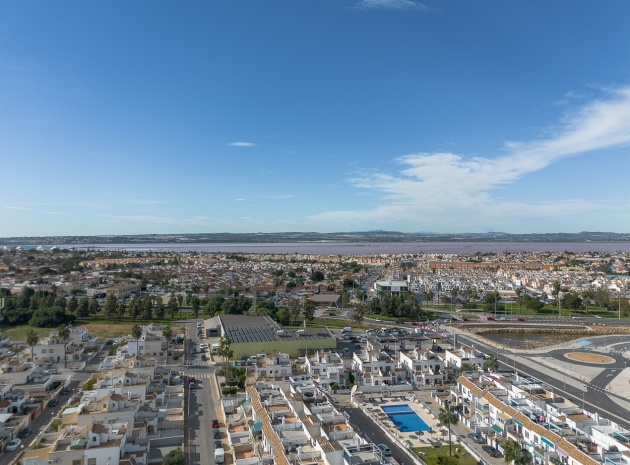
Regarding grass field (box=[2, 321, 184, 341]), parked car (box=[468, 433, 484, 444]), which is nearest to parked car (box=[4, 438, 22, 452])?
parked car (box=[468, 433, 484, 444])

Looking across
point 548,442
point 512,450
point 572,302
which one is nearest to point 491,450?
point 548,442

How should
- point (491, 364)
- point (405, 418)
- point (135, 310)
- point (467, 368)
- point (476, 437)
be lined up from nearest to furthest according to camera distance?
point (476, 437)
point (405, 418)
point (491, 364)
point (467, 368)
point (135, 310)

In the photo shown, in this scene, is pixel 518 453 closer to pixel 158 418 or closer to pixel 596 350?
pixel 158 418

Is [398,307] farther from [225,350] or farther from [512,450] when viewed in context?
[512,450]

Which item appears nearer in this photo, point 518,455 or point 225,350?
point 518,455

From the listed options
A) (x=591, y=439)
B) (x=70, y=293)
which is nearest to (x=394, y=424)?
(x=591, y=439)
